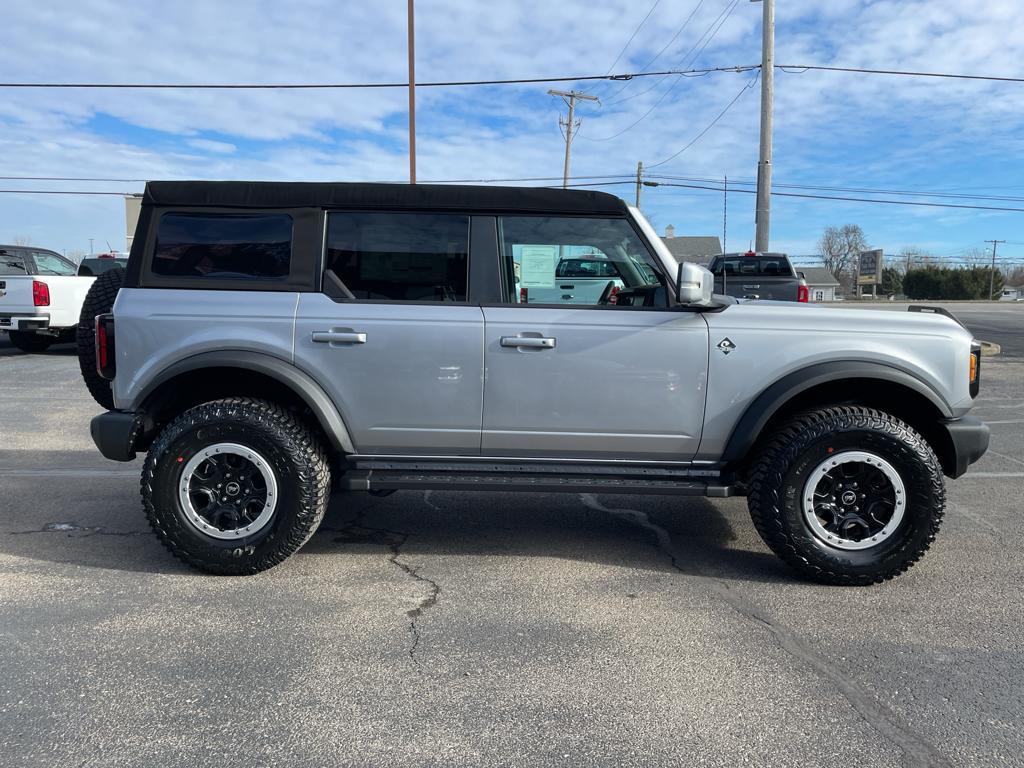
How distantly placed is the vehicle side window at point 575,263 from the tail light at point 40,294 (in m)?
11.5

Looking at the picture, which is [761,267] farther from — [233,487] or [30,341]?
[30,341]

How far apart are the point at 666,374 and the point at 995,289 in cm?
9837

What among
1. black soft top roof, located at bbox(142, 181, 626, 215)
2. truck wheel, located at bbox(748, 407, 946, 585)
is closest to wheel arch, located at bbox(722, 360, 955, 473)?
truck wheel, located at bbox(748, 407, 946, 585)

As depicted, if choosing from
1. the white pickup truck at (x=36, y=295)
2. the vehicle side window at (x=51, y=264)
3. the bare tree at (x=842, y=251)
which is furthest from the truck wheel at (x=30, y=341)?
the bare tree at (x=842, y=251)

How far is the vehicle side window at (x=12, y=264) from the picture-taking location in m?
13.0

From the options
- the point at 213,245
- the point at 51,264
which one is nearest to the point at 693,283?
the point at 213,245

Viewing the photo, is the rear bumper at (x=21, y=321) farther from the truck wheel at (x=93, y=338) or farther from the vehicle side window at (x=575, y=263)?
the vehicle side window at (x=575, y=263)

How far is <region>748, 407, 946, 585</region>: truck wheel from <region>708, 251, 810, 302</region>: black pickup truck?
928cm

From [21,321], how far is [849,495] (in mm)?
13280

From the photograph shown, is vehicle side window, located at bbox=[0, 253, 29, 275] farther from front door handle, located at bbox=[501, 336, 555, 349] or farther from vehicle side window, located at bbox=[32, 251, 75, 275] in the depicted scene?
front door handle, located at bbox=[501, 336, 555, 349]

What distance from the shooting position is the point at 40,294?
1259cm

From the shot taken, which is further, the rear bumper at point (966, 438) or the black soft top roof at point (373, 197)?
the black soft top roof at point (373, 197)

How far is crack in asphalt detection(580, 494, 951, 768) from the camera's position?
2.50 metres

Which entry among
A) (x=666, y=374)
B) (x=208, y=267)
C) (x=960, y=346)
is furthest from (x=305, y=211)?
(x=960, y=346)
